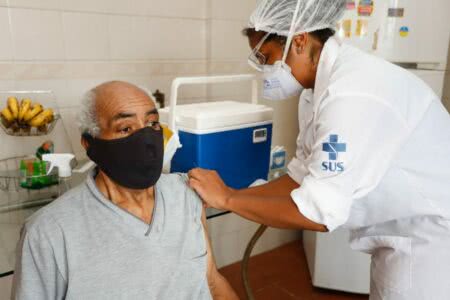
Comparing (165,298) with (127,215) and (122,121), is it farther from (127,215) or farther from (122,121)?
(122,121)

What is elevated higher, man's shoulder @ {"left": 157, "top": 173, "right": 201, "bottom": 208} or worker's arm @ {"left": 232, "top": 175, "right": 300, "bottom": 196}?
man's shoulder @ {"left": 157, "top": 173, "right": 201, "bottom": 208}

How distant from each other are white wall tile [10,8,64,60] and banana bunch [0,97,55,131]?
0.26 m

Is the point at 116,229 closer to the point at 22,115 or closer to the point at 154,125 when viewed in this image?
the point at 154,125

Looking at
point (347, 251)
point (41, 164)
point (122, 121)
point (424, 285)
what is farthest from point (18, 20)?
point (347, 251)

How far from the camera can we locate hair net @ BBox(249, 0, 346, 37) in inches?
47.1

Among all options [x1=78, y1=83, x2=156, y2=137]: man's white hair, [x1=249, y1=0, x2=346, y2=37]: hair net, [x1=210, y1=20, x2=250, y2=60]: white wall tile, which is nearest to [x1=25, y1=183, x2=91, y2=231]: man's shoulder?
[x1=78, y1=83, x2=156, y2=137]: man's white hair

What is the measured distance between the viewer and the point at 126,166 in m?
1.11

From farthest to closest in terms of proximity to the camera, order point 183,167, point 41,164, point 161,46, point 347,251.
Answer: point 347,251, point 161,46, point 183,167, point 41,164

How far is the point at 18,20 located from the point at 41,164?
0.64 m

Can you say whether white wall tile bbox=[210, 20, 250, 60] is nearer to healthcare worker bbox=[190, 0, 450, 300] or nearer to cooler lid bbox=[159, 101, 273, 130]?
cooler lid bbox=[159, 101, 273, 130]

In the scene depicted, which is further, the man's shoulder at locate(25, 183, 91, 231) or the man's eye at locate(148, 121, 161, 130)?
the man's eye at locate(148, 121, 161, 130)

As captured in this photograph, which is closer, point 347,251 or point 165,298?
point 165,298

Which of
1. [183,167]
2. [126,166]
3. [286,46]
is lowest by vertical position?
[183,167]

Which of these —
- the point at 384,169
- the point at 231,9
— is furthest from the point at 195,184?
the point at 231,9
